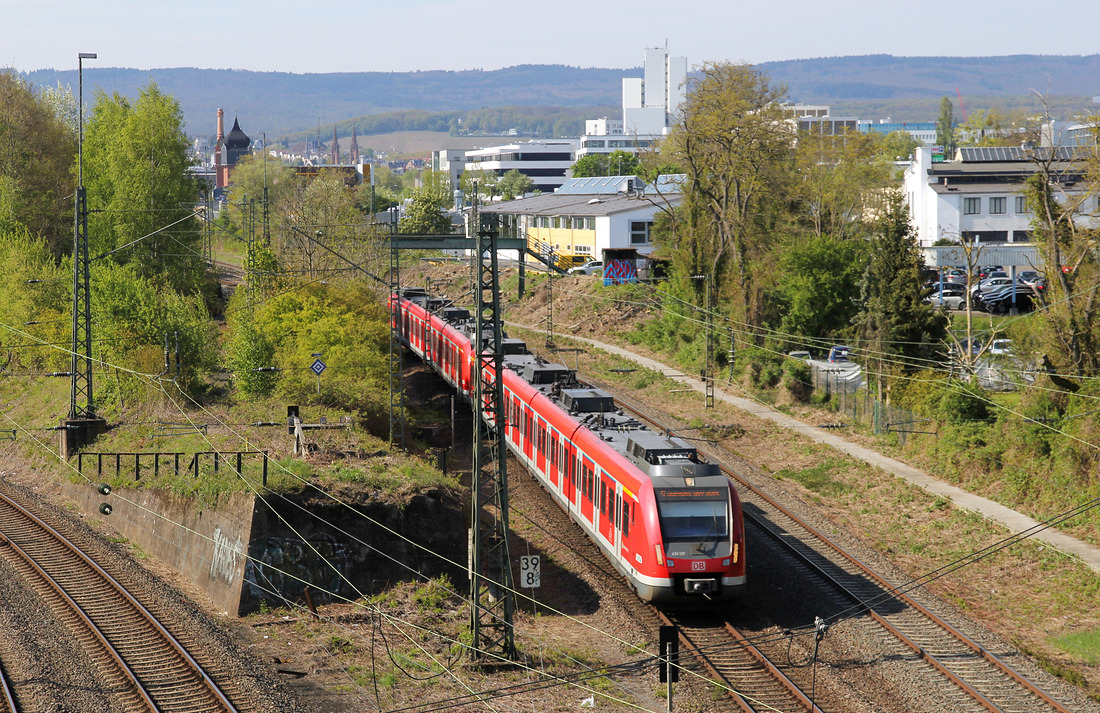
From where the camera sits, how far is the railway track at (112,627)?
59.4 feet

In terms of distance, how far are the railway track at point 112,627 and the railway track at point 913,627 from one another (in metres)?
10.6

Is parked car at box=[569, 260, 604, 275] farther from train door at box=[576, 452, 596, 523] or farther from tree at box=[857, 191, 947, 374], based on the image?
train door at box=[576, 452, 596, 523]

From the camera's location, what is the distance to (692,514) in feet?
66.9

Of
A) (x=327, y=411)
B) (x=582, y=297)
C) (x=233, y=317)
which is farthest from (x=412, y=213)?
A: (x=327, y=411)

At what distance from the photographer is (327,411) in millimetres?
36688

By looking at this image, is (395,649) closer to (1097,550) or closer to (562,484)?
(562,484)

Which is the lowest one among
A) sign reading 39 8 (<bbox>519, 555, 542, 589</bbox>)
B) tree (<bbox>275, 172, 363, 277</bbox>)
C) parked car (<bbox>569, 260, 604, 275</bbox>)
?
sign reading 39 8 (<bbox>519, 555, 542, 589</bbox>)

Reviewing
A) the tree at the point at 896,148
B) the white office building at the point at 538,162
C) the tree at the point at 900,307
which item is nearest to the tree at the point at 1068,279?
the tree at the point at 900,307

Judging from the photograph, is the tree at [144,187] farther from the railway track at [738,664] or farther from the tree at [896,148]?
the tree at [896,148]

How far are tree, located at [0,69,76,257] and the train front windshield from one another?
47.1 m

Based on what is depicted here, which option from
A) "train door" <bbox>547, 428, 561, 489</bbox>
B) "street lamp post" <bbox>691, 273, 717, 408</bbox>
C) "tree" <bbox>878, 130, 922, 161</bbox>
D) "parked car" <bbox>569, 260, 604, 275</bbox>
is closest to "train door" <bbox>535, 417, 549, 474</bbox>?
"train door" <bbox>547, 428, 561, 489</bbox>

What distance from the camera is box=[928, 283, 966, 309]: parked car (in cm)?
5637

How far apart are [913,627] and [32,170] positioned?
181 feet

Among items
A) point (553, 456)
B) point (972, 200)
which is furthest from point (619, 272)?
point (553, 456)
